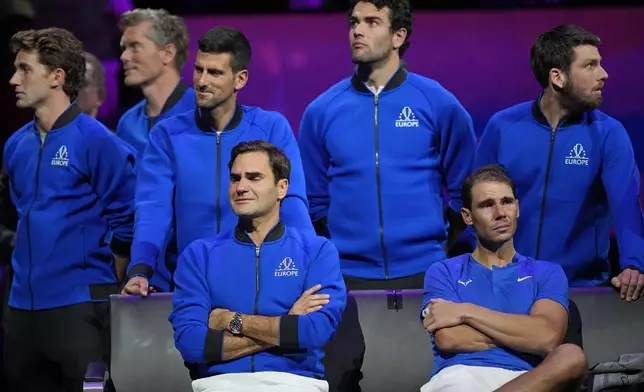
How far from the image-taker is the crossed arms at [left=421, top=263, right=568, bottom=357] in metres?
3.82

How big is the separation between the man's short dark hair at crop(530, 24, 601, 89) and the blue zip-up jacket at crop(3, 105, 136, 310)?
1.70 metres

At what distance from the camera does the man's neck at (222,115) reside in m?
4.37

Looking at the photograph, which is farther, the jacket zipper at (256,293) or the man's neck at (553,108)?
the man's neck at (553,108)

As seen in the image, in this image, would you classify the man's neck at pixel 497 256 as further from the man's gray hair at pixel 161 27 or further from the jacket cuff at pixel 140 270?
the man's gray hair at pixel 161 27

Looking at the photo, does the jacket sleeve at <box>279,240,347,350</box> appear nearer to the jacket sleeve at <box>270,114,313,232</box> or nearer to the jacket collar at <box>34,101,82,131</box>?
the jacket sleeve at <box>270,114,313,232</box>

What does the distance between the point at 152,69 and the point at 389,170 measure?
1.40m

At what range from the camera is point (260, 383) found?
377cm

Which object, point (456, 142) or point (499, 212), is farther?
point (456, 142)

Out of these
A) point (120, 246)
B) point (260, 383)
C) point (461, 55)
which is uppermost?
point (461, 55)

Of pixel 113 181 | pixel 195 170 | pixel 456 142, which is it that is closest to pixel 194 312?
pixel 195 170

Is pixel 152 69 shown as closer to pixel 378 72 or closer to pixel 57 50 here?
pixel 57 50

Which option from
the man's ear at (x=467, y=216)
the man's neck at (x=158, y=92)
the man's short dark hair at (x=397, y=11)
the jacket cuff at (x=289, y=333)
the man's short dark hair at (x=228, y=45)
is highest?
the man's short dark hair at (x=397, y=11)

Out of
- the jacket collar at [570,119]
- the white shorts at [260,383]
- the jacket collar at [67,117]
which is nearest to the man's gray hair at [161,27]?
the jacket collar at [67,117]

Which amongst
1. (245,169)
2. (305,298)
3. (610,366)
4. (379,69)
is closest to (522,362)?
(610,366)
